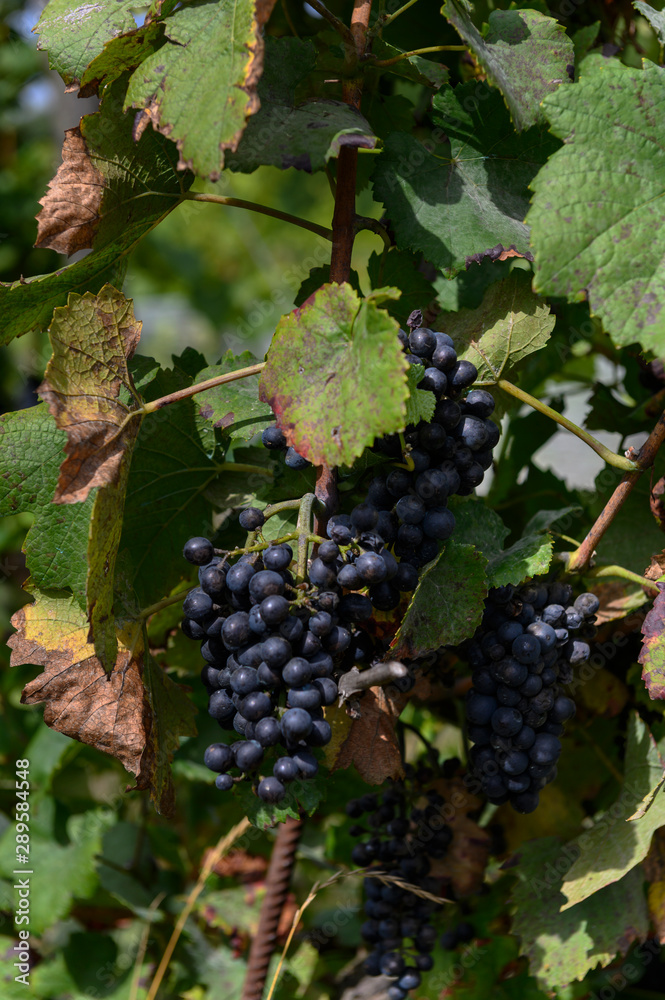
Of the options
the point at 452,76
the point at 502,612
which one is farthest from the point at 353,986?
the point at 452,76

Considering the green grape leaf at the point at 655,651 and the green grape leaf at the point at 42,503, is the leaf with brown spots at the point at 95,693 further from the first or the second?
the green grape leaf at the point at 655,651

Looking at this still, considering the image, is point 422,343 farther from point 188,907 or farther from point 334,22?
point 188,907

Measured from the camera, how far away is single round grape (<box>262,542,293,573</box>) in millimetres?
747

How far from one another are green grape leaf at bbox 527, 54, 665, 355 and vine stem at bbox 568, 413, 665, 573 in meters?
0.20

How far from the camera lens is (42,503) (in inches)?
36.7

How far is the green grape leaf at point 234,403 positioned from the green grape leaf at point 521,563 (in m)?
0.30

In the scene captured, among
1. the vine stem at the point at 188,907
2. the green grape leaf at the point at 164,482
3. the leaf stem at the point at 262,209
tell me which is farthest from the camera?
the vine stem at the point at 188,907

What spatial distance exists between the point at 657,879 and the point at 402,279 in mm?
819

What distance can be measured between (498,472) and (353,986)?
2.85 feet

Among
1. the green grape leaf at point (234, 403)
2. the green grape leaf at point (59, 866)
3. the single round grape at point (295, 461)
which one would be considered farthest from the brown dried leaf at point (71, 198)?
the green grape leaf at point (59, 866)

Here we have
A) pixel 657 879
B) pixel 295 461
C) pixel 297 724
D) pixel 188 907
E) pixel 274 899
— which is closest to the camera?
pixel 297 724

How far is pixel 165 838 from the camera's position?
164 centimetres

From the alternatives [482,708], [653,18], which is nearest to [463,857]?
[482,708]

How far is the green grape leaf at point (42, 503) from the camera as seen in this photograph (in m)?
0.91
